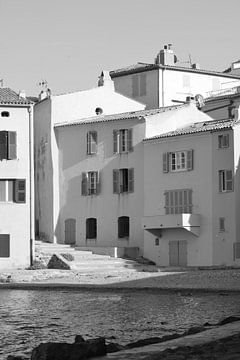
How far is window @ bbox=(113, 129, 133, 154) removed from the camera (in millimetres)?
62094

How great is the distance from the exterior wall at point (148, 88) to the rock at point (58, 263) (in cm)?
2202

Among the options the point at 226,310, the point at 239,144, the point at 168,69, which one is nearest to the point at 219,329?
the point at 226,310

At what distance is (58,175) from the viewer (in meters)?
65.2

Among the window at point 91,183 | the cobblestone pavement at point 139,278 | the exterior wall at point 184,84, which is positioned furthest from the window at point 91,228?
the exterior wall at point 184,84

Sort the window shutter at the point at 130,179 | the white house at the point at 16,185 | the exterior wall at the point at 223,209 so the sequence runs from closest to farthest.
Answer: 1. the exterior wall at the point at 223,209
2. the white house at the point at 16,185
3. the window shutter at the point at 130,179

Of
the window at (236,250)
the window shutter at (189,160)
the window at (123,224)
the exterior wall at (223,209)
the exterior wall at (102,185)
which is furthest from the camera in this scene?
the window at (123,224)

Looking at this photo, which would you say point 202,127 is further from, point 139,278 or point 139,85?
point 139,85

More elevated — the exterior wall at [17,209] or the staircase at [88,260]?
the exterior wall at [17,209]

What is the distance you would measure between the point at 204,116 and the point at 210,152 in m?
8.40

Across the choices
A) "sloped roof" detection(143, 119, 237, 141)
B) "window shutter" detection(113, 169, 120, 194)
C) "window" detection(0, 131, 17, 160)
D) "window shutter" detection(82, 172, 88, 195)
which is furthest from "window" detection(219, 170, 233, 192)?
"window" detection(0, 131, 17, 160)

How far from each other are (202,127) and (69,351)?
4419 centimetres

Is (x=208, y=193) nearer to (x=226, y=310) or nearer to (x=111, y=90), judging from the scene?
(x=111, y=90)

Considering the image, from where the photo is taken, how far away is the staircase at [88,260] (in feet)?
177

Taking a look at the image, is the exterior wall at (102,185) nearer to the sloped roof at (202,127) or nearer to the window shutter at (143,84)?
the sloped roof at (202,127)
